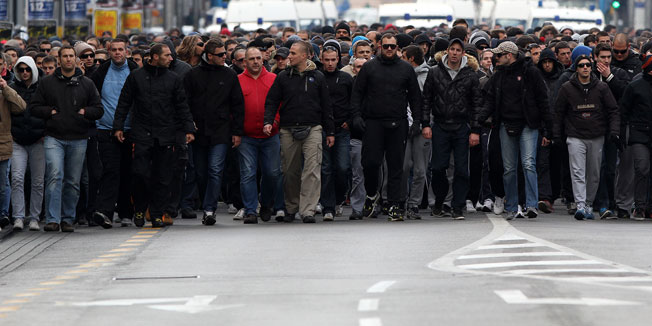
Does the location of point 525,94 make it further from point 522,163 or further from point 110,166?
point 110,166

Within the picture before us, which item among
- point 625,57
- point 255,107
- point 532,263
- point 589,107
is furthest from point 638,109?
point 532,263

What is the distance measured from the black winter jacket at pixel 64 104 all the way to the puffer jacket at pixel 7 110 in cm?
14

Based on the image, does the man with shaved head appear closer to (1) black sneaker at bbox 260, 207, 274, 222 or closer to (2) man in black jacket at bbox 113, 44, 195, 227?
(1) black sneaker at bbox 260, 207, 274, 222

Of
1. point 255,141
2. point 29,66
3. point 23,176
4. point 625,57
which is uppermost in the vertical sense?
point 625,57

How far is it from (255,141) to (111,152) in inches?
63.1

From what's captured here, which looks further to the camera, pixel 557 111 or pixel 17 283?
pixel 557 111

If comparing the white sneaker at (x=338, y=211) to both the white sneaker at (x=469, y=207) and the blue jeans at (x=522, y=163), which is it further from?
the blue jeans at (x=522, y=163)

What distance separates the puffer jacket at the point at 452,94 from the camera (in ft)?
58.7

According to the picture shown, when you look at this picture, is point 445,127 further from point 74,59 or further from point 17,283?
point 17,283

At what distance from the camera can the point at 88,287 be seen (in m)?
12.4

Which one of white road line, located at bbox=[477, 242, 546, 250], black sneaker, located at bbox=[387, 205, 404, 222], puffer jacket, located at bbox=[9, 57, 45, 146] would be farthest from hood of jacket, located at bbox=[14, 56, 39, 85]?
white road line, located at bbox=[477, 242, 546, 250]

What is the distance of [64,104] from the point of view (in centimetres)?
1692

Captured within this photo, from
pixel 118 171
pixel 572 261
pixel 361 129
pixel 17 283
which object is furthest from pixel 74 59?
pixel 572 261

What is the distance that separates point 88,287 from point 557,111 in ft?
24.6
